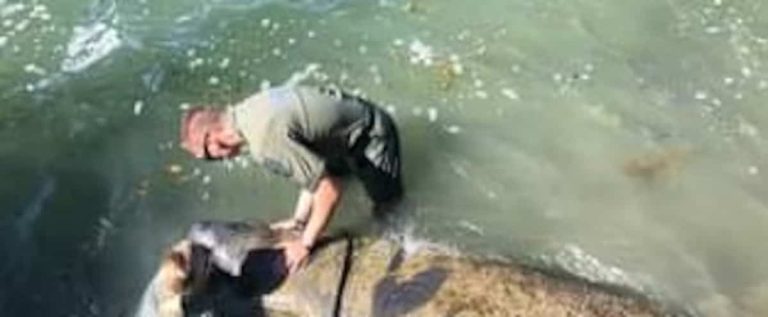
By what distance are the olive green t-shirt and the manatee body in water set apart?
54 centimetres

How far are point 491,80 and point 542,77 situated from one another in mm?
432

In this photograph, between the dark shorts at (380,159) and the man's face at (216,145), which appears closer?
the man's face at (216,145)

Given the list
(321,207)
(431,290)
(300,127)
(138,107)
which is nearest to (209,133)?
(300,127)

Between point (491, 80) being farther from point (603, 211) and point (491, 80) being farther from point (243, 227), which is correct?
point (243, 227)

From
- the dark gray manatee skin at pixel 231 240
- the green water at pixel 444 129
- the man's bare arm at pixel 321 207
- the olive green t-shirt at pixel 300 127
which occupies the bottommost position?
the green water at pixel 444 129

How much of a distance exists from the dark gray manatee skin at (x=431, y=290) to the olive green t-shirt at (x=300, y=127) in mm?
589

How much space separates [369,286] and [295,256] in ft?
1.76

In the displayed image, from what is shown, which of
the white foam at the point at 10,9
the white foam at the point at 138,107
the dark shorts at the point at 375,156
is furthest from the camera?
the white foam at the point at 10,9

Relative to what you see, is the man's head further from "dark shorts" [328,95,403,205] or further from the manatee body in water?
"dark shorts" [328,95,403,205]

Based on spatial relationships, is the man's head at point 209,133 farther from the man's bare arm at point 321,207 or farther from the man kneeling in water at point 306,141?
the man's bare arm at point 321,207

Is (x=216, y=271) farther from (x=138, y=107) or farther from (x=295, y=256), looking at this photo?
(x=138, y=107)

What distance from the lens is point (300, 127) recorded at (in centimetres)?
847

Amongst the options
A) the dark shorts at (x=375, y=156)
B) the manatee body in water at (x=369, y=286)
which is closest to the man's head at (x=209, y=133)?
the manatee body in water at (x=369, y=286)

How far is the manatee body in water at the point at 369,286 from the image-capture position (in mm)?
8164
